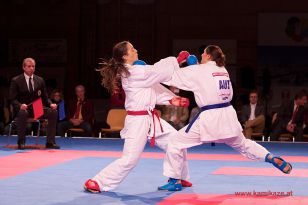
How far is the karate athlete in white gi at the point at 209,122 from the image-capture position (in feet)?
17.2

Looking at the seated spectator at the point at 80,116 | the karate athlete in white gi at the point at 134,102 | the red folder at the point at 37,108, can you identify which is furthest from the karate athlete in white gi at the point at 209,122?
the seated spectator at the point at 80,116

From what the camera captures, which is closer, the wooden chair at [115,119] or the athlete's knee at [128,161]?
the athlete's knee at [128,161]

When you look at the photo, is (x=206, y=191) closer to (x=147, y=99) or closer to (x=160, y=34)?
(x=147, y=99)

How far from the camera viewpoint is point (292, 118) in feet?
37.7

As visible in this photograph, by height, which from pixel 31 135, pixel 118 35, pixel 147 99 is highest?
pixel 118 35

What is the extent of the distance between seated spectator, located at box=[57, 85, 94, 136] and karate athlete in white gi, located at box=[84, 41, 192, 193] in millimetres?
6567

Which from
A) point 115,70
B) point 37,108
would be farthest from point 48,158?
point 115,70

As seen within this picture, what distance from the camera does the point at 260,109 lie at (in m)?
11.6

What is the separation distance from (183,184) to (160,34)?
34.5 feet

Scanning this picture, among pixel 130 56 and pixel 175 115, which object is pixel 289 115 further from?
pixel 130 56

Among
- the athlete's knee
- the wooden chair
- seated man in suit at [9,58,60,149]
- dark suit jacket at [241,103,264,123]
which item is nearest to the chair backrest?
the wooden chair

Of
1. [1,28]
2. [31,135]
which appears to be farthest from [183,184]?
[1,28]

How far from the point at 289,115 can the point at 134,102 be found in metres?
6.85

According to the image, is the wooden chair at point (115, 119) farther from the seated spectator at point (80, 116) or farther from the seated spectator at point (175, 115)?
the seated spectator at point (175, 115)
